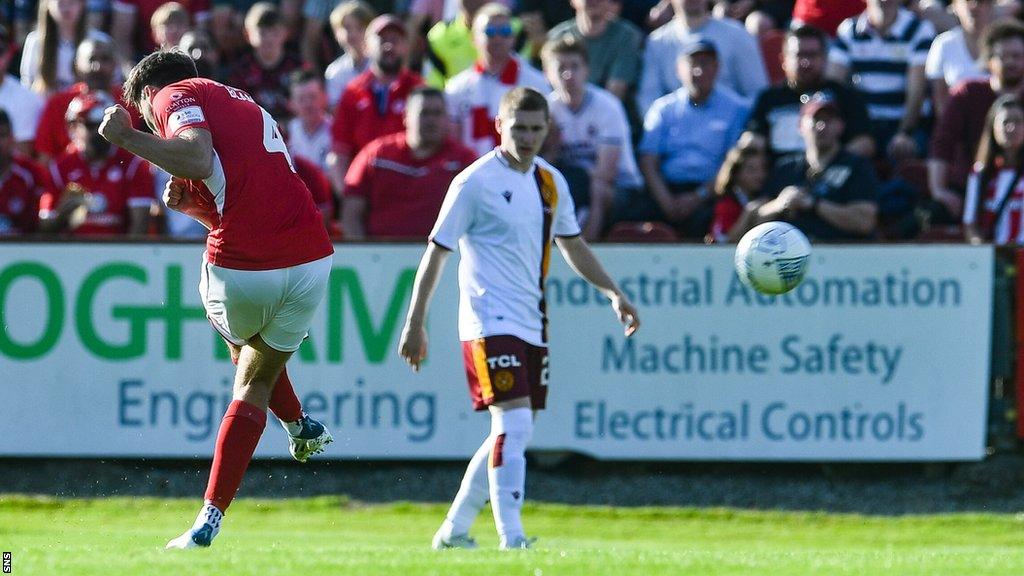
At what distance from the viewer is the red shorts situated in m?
7.82

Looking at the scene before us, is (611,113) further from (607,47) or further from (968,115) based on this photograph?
(968,115)

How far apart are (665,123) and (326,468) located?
3638 mm

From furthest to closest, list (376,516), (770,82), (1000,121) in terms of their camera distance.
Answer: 1. (770,82)
2. (1000,121)
3. (376,516)

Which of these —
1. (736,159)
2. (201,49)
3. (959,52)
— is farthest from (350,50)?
(959,52)

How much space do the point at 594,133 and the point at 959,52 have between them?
305 cm

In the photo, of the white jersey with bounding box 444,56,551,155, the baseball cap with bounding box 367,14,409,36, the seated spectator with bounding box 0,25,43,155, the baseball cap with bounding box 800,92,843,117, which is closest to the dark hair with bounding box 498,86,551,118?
the baseball cap with bounding box 800,92,843,117

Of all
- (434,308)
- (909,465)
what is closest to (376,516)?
(434,308)

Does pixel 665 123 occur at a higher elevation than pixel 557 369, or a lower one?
higher

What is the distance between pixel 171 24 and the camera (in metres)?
13.3

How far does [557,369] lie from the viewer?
10906 millimetres

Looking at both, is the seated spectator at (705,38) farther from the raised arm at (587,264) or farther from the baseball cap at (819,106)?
the raised arm at (587,264)

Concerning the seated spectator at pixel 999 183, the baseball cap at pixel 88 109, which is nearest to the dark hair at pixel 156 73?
the baseball cap at pixel 88 109

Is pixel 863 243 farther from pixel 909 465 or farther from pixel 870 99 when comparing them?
pixel 870 99

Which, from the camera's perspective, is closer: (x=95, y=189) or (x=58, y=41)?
(x=95, y=189)
